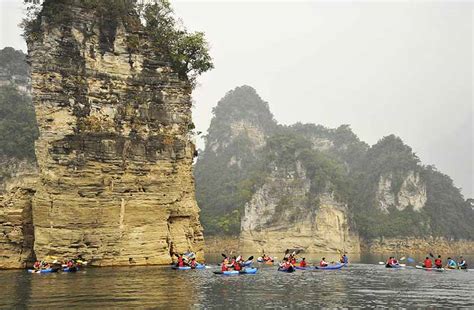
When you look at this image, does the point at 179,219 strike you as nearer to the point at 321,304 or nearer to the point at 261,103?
the point at 321,304

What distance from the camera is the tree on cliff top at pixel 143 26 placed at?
32562mm

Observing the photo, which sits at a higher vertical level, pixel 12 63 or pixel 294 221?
pixel 12 63

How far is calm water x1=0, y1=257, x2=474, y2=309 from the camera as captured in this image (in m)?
18.7

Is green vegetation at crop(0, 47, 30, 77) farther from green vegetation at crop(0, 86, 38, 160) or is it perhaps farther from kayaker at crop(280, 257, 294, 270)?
kayaker at crop(280, 257, 294, 270)

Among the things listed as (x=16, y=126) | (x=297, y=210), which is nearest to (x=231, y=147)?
(x=297, y=210)

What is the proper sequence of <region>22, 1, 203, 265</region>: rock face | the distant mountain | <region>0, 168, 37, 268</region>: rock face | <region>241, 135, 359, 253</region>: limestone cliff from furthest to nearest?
1. the distant mountain
2. <region>241, 135, 359, 253</region>: limestone cliff
3. <region>0, 168, 37, 268</region>: rock face
4. <region>22, 1, 203, 265</region>: rock face

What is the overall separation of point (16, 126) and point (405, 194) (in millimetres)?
72894

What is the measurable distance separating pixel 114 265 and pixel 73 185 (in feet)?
17.6

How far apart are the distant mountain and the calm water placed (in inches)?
2195

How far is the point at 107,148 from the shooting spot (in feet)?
105

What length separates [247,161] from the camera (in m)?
118

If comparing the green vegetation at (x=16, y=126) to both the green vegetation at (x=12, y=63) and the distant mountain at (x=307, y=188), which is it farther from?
the distant mountain at (x=307, y=188)

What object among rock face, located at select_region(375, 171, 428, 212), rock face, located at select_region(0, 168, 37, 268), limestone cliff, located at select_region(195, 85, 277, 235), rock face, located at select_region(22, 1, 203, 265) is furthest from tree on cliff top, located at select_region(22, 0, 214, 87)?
rock face, located at select_region(375, 171, 428, 212)

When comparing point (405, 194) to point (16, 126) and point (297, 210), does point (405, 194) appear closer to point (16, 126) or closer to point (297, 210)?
point (297, 210)
